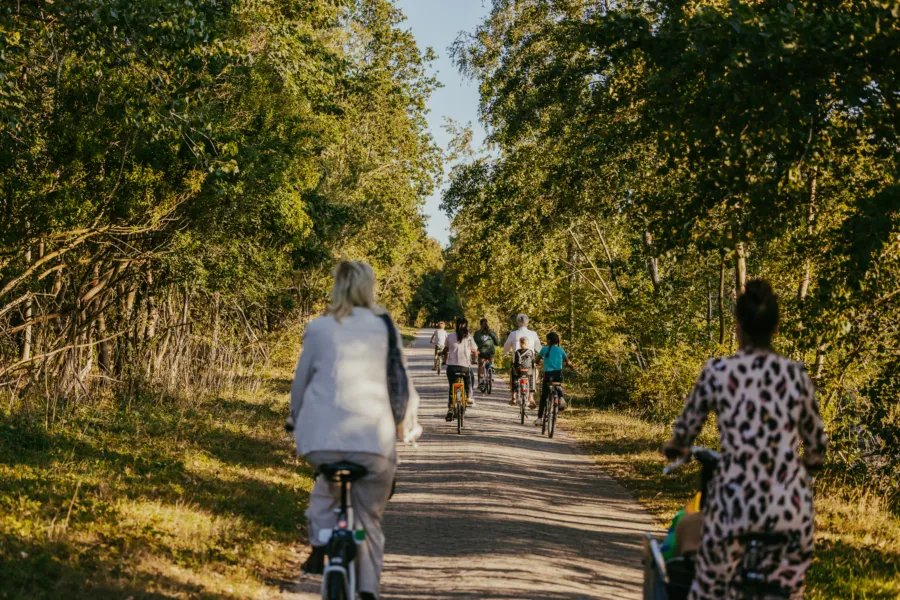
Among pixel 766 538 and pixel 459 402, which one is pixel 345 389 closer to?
pixel 766 538

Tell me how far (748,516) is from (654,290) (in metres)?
18.6

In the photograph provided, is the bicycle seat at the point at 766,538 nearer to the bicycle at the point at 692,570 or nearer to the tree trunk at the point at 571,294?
the bicycle at the point at 692,570

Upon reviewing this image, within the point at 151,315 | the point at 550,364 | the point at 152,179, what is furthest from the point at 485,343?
the point at 152,179

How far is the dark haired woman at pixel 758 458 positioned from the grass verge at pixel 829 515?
3928 mm

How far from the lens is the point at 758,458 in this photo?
410 centimetres

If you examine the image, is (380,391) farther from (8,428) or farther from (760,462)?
(8,428)

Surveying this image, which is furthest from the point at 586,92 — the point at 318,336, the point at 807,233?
the point at 318,336

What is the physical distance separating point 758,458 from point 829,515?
319 inches

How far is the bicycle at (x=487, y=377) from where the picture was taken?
28266mm

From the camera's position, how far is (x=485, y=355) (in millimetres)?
27516

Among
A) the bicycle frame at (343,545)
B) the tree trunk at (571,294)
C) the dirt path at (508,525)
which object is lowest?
the dirt path at (508,525)


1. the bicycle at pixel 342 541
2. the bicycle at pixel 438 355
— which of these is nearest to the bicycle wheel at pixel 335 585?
the bicycle at pixel 342 541

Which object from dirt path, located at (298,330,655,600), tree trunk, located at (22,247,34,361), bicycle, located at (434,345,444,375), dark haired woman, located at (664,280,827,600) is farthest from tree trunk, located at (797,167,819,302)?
bicycle, located at (434,345,444,375)

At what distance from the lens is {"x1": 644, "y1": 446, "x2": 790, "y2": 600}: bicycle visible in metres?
4.02
